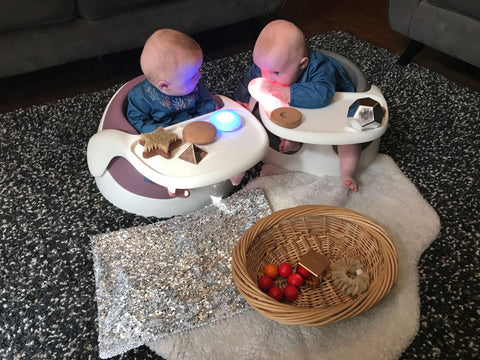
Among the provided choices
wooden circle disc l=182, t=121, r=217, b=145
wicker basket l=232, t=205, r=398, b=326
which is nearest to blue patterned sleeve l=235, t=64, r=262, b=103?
wooden circle disc l=182, t=121, r=217, b=145

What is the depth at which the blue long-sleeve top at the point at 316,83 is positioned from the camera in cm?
111

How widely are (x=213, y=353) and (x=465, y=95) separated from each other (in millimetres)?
1193

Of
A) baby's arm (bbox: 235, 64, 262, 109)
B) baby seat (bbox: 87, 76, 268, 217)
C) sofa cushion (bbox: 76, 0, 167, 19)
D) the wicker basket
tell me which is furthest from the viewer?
sofa cushion (bbox: 76, 0, 167, 19)

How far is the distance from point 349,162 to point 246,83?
36cm

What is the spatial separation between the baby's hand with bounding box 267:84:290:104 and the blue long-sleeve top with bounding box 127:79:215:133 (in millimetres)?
186

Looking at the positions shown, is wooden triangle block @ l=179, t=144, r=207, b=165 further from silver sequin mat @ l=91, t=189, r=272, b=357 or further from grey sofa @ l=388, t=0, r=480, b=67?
grey sofa @ l=388, t=0, r=480, b=67

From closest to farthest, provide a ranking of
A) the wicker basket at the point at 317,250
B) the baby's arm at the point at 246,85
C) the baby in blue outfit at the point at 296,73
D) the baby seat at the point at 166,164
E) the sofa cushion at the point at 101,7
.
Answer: the wicker basket at the point at 317,250
the baby seat at the point at 166,164
the baby in blue outfit at the point at 296,73
the baby's arm at the point at 246,85
the sofa cushion at the point at 101,7

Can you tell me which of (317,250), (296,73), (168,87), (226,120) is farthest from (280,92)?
(317,250)

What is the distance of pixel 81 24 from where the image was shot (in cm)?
143

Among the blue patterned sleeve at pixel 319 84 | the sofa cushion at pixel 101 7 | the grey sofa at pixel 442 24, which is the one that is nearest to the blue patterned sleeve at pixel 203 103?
the blue patterned sleeve at pixel 319 84

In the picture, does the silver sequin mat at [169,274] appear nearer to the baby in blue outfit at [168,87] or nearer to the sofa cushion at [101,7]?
the baby in blue outfit at [168,87]

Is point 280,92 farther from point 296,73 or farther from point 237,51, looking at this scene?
point 237,51

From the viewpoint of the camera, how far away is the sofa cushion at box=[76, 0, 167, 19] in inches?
54.3

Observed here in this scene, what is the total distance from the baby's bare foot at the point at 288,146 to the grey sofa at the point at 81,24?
0.68 metres
